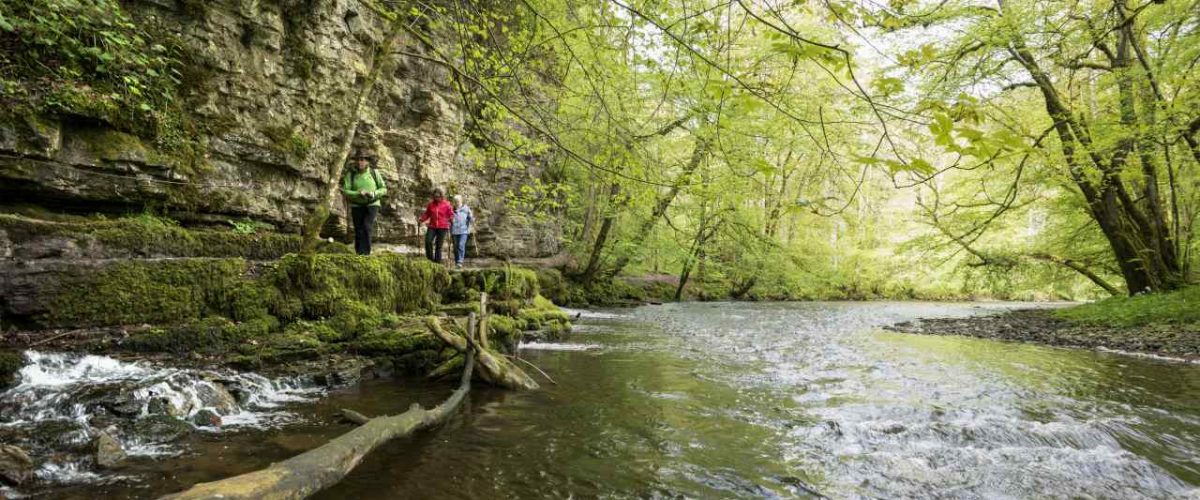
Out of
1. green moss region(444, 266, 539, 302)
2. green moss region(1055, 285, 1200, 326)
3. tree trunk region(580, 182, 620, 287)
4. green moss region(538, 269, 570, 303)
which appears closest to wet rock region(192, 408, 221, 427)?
green moss region(444, 266, 539, 302)

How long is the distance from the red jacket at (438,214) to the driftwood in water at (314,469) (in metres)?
7.57

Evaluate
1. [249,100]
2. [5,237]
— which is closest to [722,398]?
[5,237]

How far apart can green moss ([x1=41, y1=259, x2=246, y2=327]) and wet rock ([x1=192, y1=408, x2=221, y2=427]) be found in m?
2.27

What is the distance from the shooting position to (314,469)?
2.93 metres

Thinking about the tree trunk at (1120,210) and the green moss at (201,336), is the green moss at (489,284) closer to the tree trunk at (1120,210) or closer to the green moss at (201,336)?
the green moss at (201,336)

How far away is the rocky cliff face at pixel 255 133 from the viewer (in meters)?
7.65

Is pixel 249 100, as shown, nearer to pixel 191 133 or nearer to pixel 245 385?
pixel 191 133

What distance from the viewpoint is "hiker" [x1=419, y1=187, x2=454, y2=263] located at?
11.6 m

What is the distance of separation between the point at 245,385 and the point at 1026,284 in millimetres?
22763

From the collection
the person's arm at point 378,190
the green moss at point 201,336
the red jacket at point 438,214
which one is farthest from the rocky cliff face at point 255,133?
the green moss at point 201,336

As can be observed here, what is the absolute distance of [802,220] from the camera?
97.1ft

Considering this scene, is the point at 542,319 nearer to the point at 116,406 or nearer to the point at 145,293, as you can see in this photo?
the point at 145,293

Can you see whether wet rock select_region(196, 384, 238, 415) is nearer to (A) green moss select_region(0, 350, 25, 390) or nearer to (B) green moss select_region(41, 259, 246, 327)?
(A) green moss select_region(0, 350, 25, 390)

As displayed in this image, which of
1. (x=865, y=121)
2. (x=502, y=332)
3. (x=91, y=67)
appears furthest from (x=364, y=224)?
(x=865, y=121)
